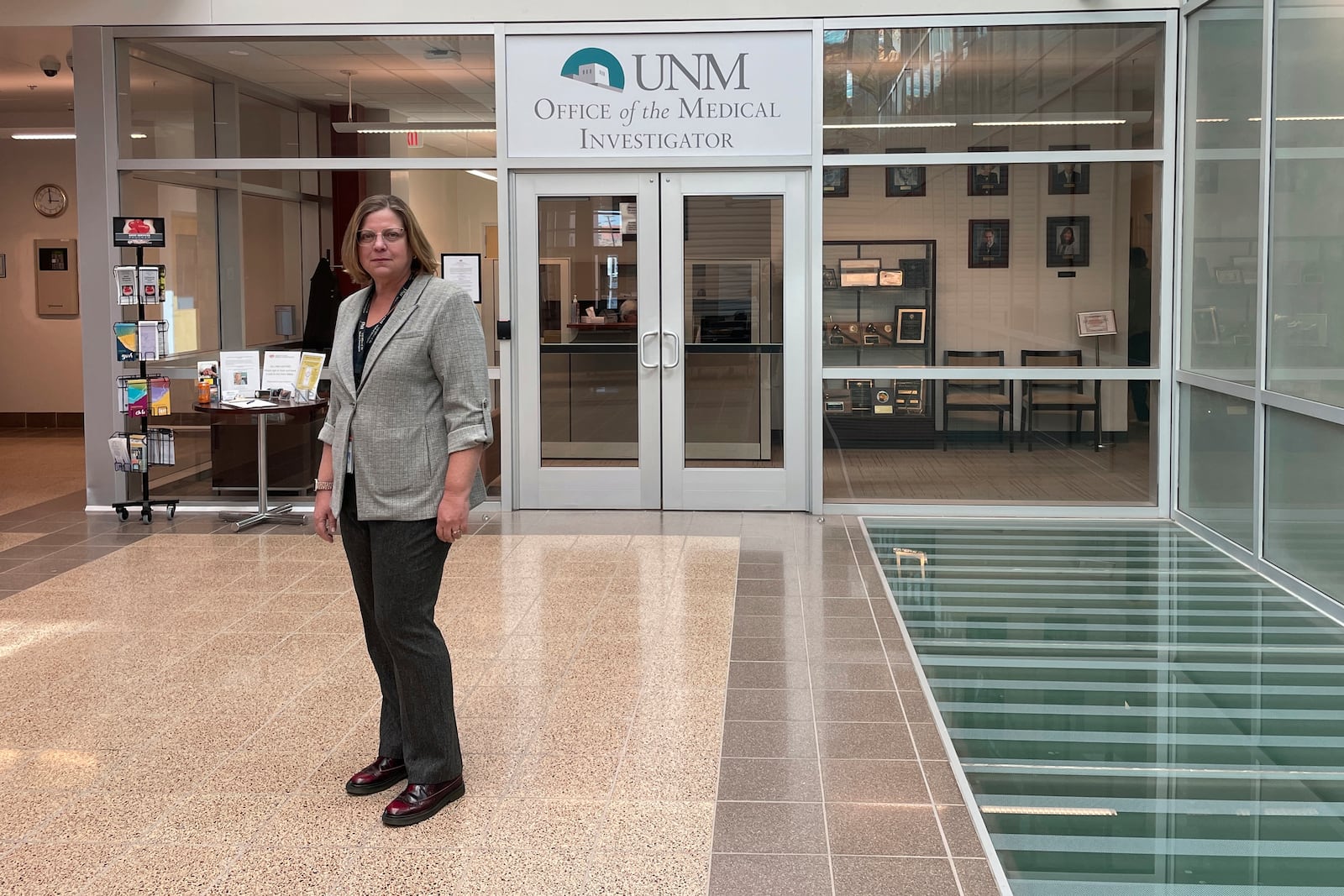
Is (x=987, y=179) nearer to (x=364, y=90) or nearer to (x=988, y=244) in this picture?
(x=988, y=244)

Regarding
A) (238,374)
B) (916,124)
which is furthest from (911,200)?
(238,374)

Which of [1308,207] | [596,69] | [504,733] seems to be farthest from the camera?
[596,69]

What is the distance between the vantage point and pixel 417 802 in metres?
3.43

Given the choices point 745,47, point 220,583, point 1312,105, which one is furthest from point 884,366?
point 220,583

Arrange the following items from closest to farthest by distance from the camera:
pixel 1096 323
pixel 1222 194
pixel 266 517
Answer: pixel 1222 194 < pixel 266 517 < pixel 1096 323

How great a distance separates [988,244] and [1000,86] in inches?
36.4

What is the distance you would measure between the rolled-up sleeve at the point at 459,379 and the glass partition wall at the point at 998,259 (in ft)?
16.3

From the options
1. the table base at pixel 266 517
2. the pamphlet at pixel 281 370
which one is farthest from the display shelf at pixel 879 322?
the table base at pixel 266 517

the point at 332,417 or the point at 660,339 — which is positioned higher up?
the point at 660,339

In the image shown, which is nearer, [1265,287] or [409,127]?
[1265,287]

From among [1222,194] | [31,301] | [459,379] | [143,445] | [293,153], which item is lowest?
[143,445]

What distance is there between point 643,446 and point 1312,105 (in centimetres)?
415

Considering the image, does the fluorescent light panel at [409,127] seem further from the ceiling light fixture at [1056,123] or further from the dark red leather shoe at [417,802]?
the dark red leather shoe at [417,802]

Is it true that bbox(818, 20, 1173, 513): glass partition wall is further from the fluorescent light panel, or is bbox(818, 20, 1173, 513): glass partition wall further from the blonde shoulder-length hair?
the blonde shoulder-length hair
